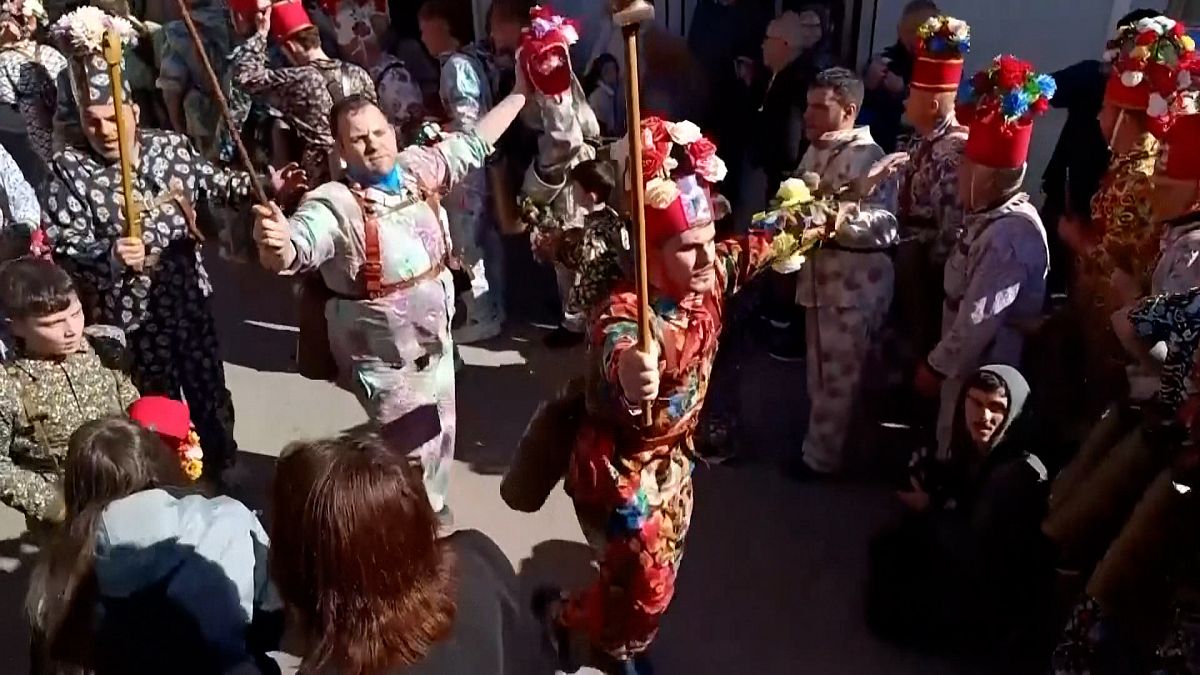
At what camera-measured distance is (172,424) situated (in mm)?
3053

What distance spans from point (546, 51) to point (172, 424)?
1897mm

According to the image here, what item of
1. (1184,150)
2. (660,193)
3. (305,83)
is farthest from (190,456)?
(1184,150)

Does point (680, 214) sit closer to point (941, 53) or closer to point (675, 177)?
point (675, 177)

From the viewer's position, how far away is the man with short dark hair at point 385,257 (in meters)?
3.25

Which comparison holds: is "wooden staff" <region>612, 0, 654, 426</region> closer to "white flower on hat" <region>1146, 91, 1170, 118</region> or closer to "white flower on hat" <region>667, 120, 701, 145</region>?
"white flower on hat" <region>667, 120, 701, 145</region>

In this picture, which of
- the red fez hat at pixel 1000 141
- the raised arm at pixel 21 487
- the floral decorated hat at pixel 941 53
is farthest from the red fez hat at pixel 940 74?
the raised arm at pixel 21 487

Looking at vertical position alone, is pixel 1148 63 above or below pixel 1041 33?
above

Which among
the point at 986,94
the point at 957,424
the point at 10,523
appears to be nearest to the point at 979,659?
the point at 957,424

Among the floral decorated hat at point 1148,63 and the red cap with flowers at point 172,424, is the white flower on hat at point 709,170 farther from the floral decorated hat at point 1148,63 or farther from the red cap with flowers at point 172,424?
the floral decorated hat at point 1148,63

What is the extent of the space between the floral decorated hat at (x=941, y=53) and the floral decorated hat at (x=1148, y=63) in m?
0.55

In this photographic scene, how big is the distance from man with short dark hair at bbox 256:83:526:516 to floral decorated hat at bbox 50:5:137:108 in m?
0.83

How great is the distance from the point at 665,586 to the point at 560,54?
2082 millimetres

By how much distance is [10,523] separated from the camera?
417cm

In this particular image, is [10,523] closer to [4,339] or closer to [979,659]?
[4,339]
